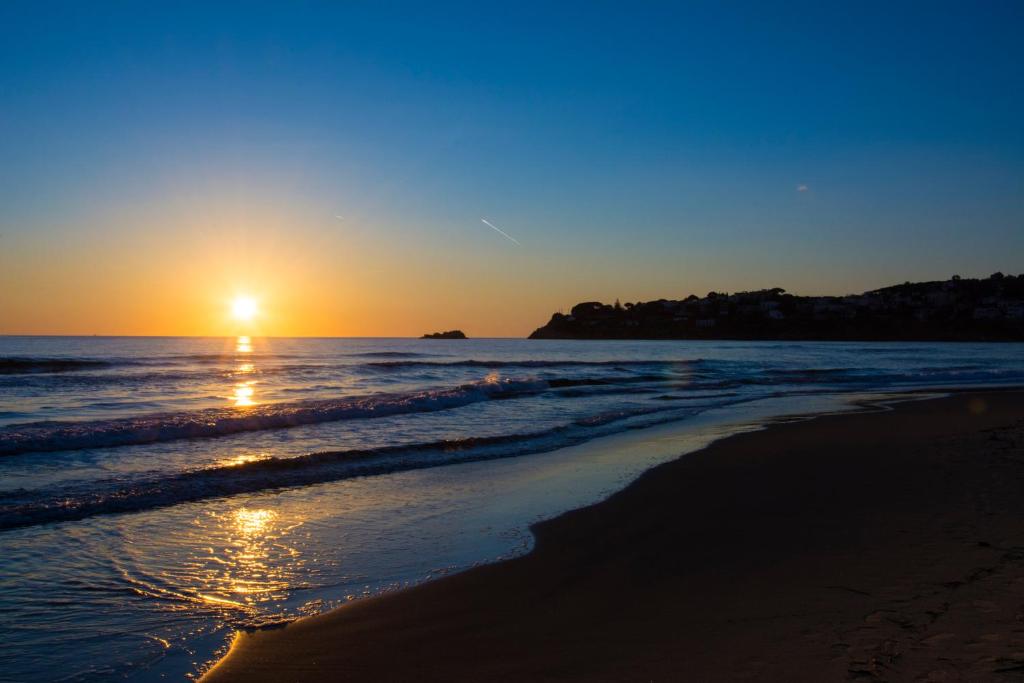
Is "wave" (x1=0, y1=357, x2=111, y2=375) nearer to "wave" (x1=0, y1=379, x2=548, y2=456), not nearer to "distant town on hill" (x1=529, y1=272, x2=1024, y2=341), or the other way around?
"wave" (x1=0, y1=379, x2=548, y2=456)

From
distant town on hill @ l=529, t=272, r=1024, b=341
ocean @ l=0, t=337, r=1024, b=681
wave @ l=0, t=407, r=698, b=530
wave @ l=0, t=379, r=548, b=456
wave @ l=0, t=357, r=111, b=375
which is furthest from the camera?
distant town on hill @ l=529, t=272, r=1024, b=341

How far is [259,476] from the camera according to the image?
966cm

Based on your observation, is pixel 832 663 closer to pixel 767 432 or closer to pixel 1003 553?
pixel 1003 553

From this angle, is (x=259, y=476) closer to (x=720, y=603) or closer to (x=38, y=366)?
(x=720, y=603)

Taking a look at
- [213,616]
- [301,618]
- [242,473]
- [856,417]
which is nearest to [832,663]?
[301,618]

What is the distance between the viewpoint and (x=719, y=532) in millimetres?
6609

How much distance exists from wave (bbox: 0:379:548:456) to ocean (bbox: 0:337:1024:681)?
69 mm

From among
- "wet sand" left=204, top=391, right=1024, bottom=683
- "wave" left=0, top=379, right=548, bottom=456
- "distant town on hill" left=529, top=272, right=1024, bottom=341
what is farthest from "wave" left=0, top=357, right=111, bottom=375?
"distant town on hill" left=529, top=272, right=1024, bottom=341

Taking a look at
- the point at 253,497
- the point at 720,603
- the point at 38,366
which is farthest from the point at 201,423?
the point at 38,366

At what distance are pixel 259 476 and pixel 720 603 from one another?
7.08 meters

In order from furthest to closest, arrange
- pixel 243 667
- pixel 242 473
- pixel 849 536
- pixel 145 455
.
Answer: pixel 145 455 < pixel 242 473 < pixel 849 536 < pixel 243 667

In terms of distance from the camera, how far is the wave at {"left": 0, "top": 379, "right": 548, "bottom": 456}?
39.7ft

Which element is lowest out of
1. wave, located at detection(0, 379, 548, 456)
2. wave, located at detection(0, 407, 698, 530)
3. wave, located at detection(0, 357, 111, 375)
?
wave, located at detection(0, 407, 698, 530)

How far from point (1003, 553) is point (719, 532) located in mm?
2221
